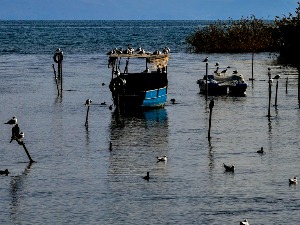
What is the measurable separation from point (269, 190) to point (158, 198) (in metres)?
4.92

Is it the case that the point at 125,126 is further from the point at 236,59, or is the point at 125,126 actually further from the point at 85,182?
the point at 236,59

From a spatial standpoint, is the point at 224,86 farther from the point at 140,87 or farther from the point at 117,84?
the point at 117,84

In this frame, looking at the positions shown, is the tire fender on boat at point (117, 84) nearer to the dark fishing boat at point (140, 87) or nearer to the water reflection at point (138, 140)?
the dark fishing boat at point (140, 87)

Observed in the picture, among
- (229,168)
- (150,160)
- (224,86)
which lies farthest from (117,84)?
(229,168)

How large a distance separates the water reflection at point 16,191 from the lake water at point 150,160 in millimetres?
45

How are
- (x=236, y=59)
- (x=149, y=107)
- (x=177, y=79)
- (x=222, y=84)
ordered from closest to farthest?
(x=149, y=107) < (x=222, y=84) < (x=177, y=79) < (x=236, y=59)

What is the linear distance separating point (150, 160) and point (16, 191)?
9.27m

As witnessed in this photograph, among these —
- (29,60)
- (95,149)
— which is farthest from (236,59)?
(95,149)

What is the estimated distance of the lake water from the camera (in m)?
36.2

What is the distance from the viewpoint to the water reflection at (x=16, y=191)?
35.8m

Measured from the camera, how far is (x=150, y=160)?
46.6 metres

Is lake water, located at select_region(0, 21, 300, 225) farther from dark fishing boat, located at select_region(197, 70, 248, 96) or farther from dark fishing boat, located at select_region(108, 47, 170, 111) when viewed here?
dark fishing boat, located at select_region(197, 70, 248, 96)

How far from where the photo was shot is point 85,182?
4125cm

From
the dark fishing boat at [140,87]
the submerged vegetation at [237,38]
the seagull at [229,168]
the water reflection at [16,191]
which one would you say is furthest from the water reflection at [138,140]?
the submerged vegetation at [237,38]
